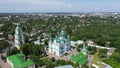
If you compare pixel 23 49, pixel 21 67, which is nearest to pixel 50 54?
pixel 23 49

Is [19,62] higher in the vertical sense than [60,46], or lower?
higher

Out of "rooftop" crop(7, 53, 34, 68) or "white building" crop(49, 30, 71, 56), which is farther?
"white building" crop(49, 30, 71, 56)

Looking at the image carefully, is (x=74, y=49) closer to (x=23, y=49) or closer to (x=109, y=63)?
(x=23, y=49)

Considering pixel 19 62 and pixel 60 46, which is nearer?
pixel 19 62

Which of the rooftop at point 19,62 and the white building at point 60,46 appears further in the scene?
the white building at point 60,46

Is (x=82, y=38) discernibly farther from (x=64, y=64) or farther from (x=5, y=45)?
(x=64, y=64)

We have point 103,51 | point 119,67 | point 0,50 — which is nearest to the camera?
point 119,67

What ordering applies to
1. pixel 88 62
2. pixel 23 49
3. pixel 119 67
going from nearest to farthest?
pixel 119 67 → pixel 88 62 → pixel 23 49

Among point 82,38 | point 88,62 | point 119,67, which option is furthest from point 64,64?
point 82,38

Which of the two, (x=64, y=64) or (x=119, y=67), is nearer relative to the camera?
(x=119, y=67)
